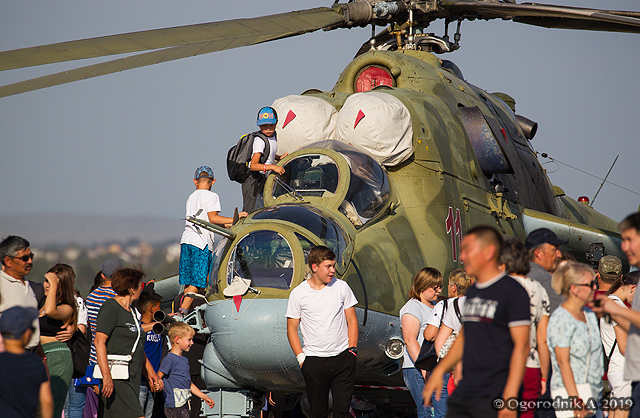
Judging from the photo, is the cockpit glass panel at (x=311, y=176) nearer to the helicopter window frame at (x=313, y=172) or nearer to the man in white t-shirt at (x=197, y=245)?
the helicopter window frame at (x=313, y=172)

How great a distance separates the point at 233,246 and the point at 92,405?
2.37m

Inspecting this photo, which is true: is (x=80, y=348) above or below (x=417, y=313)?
below

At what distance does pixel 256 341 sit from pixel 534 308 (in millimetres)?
2551

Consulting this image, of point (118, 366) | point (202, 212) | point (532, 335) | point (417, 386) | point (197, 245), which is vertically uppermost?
point (532, 335)

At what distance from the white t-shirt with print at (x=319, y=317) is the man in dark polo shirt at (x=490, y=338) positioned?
198 cm

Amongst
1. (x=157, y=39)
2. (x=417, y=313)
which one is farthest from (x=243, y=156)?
(x=417, y=313)

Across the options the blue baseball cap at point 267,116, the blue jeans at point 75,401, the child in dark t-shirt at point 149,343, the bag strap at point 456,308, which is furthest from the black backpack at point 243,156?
the bag strap at point 456,308

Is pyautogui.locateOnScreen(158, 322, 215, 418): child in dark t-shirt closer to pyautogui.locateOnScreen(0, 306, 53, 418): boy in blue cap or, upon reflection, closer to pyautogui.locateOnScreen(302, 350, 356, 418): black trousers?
pyautogui.locateOnScreen(302, 350, 356, 418): black trousers

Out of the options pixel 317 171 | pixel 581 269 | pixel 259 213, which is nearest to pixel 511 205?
pixel 317 171

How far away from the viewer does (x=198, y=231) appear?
8.34 meters

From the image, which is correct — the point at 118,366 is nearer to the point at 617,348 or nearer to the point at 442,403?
the point at 442,403

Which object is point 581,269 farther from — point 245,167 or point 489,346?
point 245,167

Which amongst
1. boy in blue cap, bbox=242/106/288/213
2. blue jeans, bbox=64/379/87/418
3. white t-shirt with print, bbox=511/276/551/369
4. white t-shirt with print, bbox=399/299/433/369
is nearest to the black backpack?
boy in blue cap, bbox=242/106/288/213

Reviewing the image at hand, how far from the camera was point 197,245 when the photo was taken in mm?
8328
